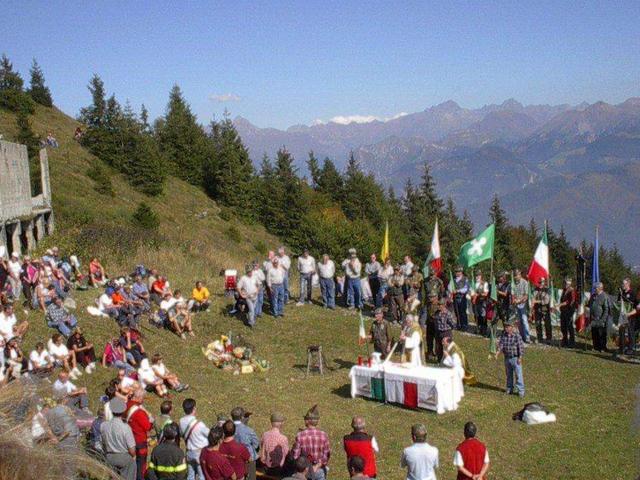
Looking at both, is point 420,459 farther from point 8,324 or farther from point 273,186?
point 273,186

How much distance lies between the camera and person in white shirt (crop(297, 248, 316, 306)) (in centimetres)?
2303

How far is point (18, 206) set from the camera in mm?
29500

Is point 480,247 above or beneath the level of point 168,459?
above

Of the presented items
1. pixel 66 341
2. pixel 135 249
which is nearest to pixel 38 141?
pixel 135 249

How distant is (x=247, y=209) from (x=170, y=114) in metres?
15.0

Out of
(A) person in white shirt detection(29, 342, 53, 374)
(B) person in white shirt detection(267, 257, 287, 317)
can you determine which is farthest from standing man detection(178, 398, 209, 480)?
(B) person in white shirt detection(267, 257, 287, 317)

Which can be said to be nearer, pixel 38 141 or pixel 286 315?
pixel 286 315

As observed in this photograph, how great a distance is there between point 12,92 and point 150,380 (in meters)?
58.1

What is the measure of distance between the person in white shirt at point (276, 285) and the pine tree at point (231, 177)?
44364 millimetres

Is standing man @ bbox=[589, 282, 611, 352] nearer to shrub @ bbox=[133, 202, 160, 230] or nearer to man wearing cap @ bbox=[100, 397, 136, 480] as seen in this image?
man wearing cap @ bbox=[100, 397, 136, 480]

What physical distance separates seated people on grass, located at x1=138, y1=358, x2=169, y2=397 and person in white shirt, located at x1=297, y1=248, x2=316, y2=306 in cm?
909

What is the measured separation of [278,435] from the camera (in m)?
8.92

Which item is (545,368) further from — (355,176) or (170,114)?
(355,176)

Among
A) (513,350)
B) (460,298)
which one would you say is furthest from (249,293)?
(513,350)
